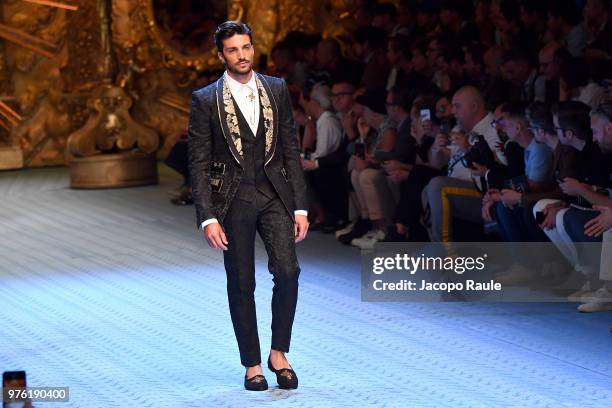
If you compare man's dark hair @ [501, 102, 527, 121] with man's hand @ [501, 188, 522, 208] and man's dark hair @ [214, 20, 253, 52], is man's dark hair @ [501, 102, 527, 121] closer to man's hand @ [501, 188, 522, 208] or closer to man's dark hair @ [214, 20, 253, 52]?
man's hand @ [501, 188, 522, 208]

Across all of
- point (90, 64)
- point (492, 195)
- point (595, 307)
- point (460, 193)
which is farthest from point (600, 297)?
point (90, 64)

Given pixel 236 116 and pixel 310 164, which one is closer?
pixel 236 116

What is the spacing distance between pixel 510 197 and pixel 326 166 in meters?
2.12

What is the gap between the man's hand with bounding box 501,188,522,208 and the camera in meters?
6.18

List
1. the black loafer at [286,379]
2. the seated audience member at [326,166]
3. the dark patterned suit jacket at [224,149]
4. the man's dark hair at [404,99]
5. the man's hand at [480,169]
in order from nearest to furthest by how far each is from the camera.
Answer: the dark patterned suit jacket at [224,149] < the black loafer at [286,379] < the man's hand at [480,169] < the man's dark hair at [404,99] < the seated audience member at [326,166]

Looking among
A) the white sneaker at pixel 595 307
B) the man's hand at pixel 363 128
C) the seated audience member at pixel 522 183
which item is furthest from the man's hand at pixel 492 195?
the man's hand at pixel 363 128

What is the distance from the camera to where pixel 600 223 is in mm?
5645

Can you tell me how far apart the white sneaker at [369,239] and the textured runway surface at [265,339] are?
0.41 ft

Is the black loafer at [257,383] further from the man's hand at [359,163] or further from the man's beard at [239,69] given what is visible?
the man's hand at [359,163]

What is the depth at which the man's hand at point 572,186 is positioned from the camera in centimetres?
574

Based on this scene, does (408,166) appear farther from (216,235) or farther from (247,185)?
(216,235)

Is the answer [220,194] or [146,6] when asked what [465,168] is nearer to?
[220,194]

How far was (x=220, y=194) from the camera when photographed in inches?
176

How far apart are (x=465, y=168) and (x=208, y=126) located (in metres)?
2.46
